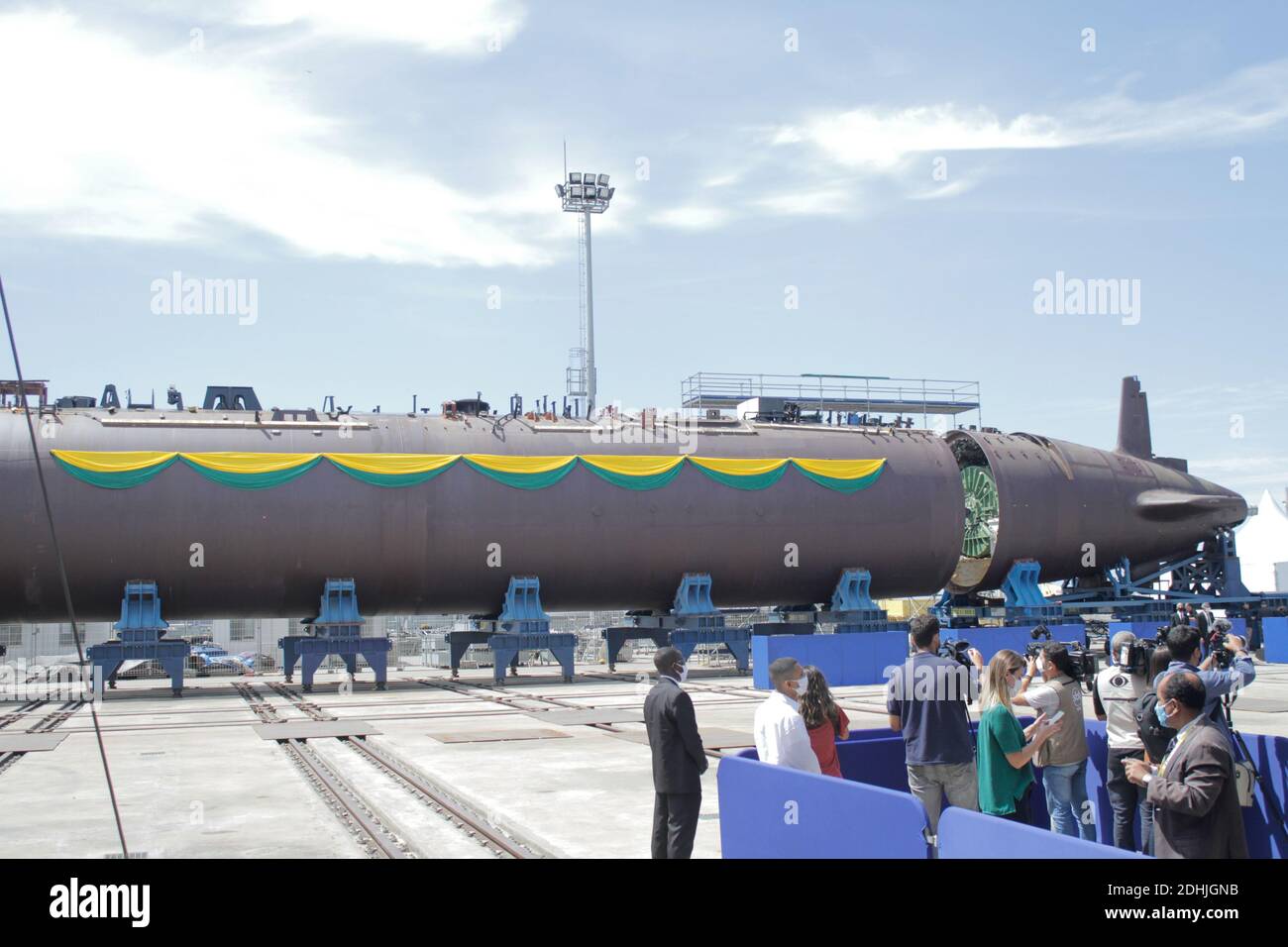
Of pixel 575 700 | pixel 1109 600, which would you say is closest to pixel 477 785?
pixel 575 700

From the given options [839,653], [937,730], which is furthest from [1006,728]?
[839,653]

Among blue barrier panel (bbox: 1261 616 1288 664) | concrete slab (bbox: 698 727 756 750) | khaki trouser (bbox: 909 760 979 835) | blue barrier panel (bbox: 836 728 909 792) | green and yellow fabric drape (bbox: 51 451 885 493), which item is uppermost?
green and yellow fabric drape (bbox: 51 451 885 493)

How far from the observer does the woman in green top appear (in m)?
7.82

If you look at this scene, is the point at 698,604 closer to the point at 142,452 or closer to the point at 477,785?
the point at 142,452

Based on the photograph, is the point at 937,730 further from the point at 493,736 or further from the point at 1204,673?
the point at 493,736

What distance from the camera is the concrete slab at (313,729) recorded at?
670 inches

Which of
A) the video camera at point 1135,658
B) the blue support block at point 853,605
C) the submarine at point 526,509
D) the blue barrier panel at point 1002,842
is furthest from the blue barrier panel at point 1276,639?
the blue barrier panel at point 1002,842

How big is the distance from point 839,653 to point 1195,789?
2115 cm

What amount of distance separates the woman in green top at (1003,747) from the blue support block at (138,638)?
67.4 ft

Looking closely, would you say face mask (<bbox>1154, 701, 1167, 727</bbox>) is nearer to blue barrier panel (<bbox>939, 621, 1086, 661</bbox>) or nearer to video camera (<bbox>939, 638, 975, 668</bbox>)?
video camera (<bbox>939, 638, 975, 668</bbox>)

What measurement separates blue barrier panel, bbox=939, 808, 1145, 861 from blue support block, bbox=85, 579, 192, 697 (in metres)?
21.8

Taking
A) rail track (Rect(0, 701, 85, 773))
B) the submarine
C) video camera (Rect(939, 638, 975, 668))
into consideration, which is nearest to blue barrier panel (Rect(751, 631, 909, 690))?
the submarine
